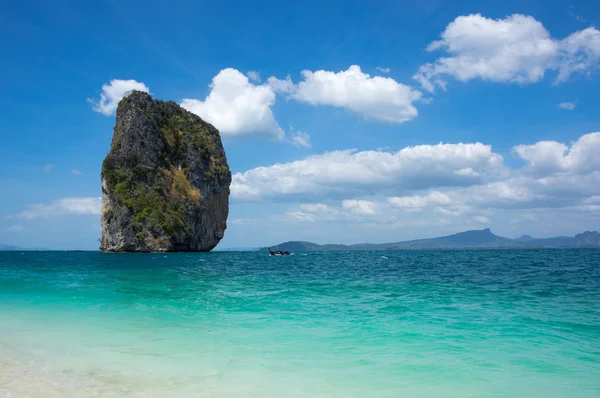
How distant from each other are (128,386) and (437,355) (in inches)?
259

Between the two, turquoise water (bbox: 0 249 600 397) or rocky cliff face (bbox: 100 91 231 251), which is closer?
turquoise water (bbox: 0 249 600 397)

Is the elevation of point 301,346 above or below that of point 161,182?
below

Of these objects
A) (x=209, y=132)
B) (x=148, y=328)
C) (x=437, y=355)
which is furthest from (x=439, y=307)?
(x=209, y=132)

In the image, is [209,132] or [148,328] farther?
[209,132]

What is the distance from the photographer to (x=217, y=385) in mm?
7531

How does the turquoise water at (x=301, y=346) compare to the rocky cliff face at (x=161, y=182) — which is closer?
the turquoise water at (x=301, y=346)

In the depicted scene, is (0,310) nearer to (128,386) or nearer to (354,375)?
(128,386)

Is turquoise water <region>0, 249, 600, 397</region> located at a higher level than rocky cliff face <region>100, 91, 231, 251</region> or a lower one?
lower

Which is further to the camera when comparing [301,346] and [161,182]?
[161,182]

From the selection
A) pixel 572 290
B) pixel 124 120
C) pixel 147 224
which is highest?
pixel 124 120

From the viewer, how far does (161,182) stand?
90.9 metres

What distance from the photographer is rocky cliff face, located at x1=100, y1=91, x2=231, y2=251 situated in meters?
84.8

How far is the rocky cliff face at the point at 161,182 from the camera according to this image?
84750mm

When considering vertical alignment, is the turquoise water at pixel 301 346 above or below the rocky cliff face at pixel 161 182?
below
